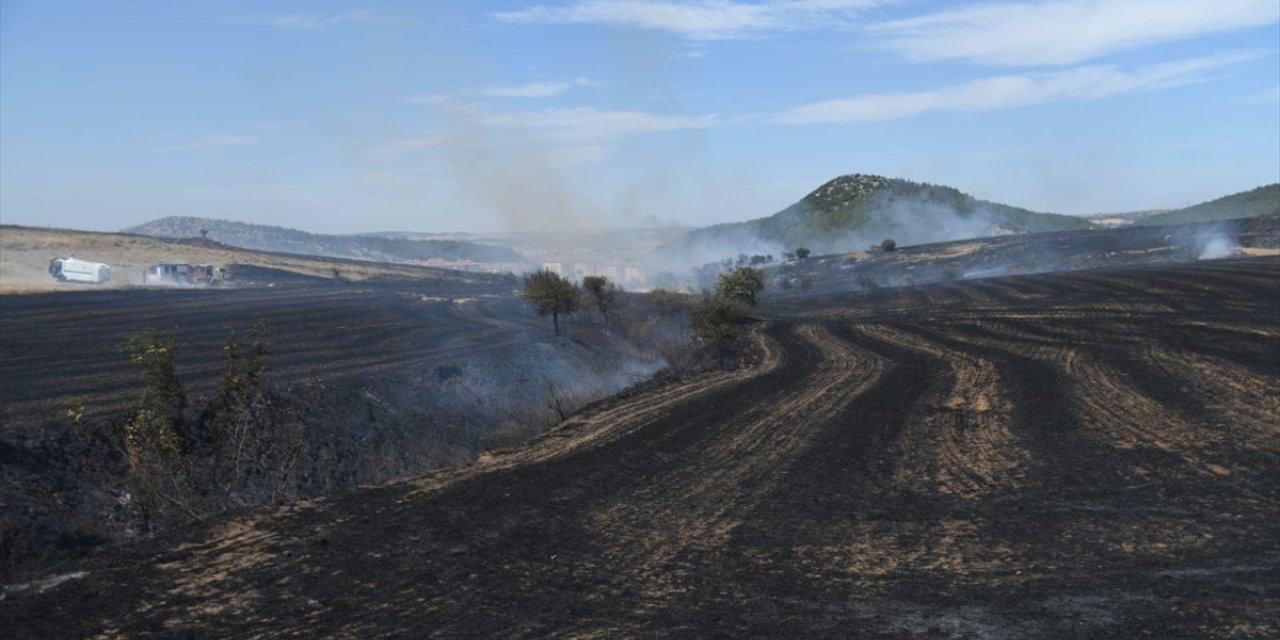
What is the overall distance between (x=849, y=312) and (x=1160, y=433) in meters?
46.1

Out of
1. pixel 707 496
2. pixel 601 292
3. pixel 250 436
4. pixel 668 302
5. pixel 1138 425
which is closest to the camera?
pixel 707 496

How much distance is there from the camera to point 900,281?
106 metres

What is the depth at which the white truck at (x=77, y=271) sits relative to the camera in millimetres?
93637

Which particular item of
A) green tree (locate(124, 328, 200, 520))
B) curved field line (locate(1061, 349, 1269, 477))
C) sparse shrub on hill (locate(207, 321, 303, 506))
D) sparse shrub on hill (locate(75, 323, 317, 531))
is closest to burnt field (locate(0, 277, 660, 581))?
sparse shrub on hill (locate(207, 321, 303, 506))

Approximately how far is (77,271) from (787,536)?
100 m

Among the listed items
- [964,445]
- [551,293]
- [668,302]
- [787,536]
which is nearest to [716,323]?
[551,293]

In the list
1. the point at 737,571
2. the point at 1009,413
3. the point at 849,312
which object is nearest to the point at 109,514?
the point at 737,571

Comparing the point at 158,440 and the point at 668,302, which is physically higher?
the point at 158,440

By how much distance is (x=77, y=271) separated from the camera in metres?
94.1

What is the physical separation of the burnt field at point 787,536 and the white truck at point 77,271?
287 feet

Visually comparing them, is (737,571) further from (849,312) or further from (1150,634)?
(849,312)

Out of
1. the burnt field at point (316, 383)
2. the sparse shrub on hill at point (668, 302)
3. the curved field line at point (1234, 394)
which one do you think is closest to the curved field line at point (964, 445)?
the curved field line at point (1234, 394)

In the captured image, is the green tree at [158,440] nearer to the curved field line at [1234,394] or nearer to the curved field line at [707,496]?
the curved field line at [707,496]

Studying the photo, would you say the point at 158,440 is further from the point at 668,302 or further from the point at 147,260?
the point at 147,260
